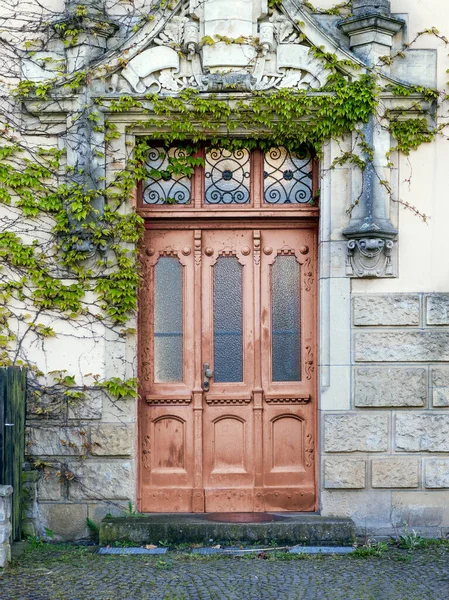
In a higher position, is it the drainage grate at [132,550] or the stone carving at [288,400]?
the stone carving at [288,400]

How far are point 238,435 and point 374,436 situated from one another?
122cm

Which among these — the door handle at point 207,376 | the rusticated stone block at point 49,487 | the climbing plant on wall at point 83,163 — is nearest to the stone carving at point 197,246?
the climbing plant on wall at point 83,163

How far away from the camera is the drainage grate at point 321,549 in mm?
7207

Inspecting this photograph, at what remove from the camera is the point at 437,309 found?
25.4 ft

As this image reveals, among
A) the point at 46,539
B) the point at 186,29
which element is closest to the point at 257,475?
the point at 46,539

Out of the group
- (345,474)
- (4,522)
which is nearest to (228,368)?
(345,474)

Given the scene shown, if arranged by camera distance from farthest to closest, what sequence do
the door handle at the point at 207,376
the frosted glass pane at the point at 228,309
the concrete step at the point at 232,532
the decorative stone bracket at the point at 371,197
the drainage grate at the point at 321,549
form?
the frosted glass pane at the point at 228,309
the door handle at the point at 207,376
the decorative stone bracket at the point at 371,197
the concrete step at the point at 232,532
the drainage grate at the point at 321,549

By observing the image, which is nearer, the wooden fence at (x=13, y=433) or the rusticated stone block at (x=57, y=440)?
the wooden fence at (x=13, y=433)

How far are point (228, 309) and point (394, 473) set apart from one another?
6.74 feet

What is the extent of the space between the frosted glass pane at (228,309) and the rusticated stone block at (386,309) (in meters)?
1.08

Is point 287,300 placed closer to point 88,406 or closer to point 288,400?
point 288,400

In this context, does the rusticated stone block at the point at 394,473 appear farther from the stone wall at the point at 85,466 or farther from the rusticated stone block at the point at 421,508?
the stone wall at the point at 85,466

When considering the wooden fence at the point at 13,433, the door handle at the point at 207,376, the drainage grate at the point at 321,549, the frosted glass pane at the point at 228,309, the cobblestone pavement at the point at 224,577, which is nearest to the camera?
the cobblestone pavement at the point at 224,577

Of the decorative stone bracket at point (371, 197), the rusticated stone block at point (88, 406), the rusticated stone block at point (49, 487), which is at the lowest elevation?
the rusticated stone block at point (49, 487)
